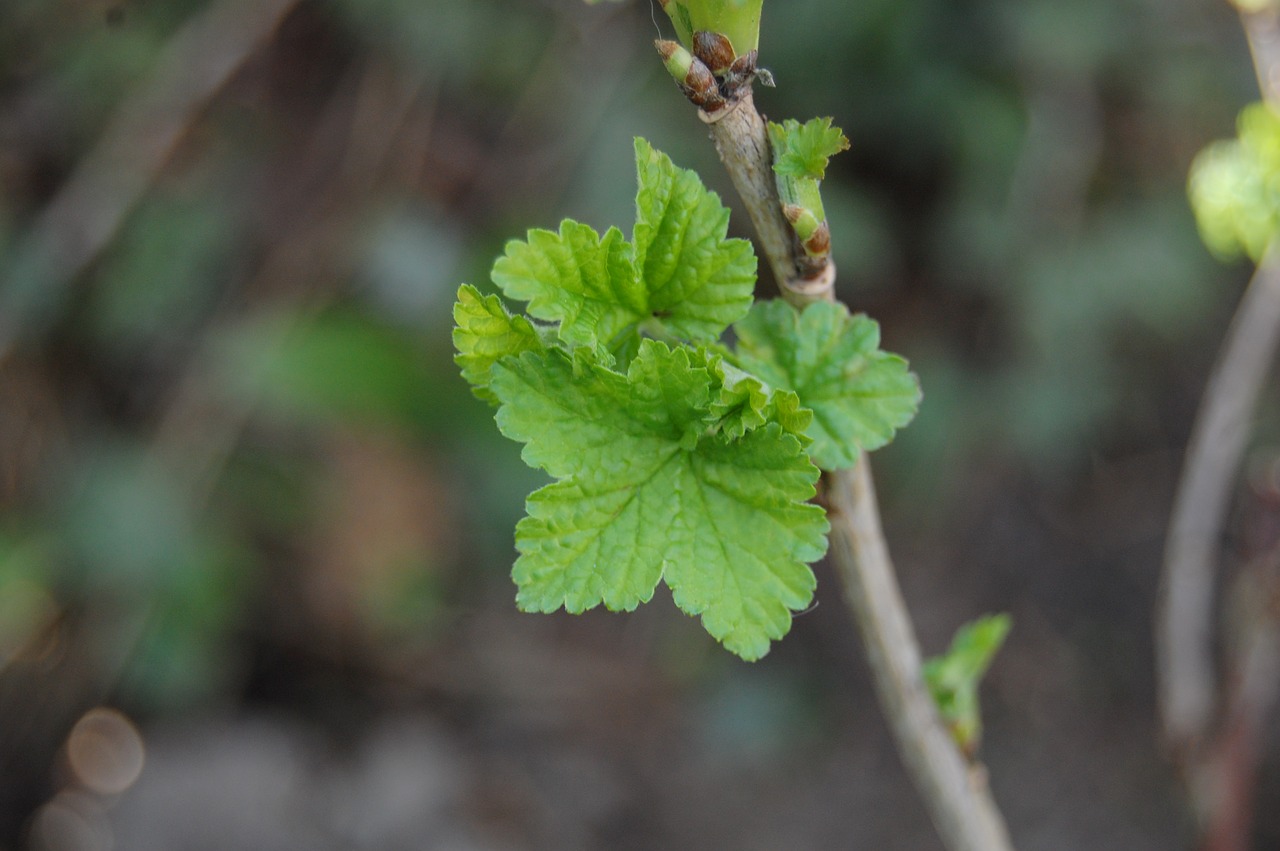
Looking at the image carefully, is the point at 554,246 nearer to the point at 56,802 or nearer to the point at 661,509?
the point at 661,509

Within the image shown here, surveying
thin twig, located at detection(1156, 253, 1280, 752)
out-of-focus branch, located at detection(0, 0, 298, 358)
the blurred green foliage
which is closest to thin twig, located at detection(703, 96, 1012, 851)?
thin twig, located at detection(1156, 253, 1280, 752)

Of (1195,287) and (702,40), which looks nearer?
(702,40)

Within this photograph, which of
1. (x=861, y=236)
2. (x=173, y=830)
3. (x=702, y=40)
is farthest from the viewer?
(x=173, y=830)

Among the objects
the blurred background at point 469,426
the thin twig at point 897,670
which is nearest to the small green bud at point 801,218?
the thin twig at point 897,670

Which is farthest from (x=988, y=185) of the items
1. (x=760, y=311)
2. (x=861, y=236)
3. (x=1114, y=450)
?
(x=760, y=311)

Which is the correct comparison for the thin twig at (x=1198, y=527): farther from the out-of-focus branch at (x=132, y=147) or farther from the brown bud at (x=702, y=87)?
the out-of-focus branch at (x=132, y=147)

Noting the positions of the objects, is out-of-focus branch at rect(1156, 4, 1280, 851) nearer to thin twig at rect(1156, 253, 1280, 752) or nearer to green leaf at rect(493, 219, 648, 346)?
thin twig at rect(1156, 253, 1280, 752)
